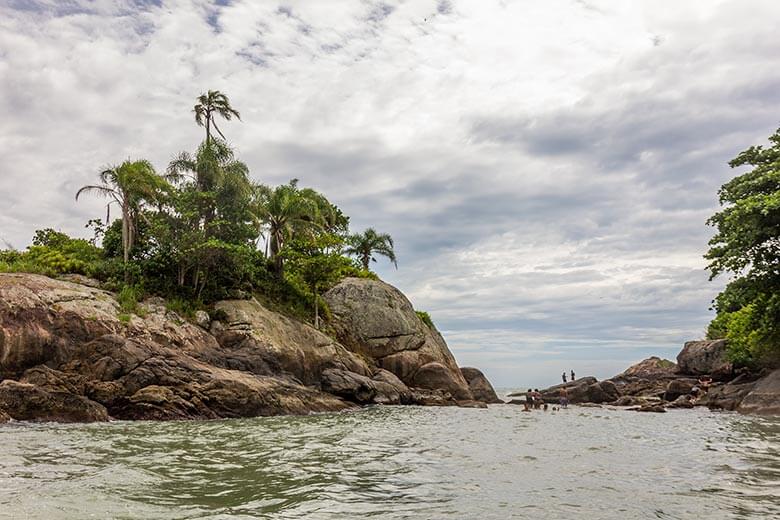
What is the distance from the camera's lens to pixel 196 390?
2267cm

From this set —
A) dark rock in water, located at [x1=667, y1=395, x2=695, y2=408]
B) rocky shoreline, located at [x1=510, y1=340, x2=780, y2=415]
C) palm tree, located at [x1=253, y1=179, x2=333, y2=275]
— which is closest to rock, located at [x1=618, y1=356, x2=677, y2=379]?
rocky shoreline, located at [x1=510, y1=340, x2=780, y2=415]

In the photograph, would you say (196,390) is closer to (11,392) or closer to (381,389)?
(11,392)

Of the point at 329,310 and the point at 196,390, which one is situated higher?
the point at 329,310

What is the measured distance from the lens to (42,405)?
19.2 meters

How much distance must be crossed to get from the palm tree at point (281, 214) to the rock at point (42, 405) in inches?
804

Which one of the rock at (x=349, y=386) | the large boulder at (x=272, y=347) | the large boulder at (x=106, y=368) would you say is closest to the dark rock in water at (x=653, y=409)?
the rock at (x=349, y=386)

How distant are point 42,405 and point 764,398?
31261mm

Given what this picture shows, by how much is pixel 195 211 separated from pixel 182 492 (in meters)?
26.2

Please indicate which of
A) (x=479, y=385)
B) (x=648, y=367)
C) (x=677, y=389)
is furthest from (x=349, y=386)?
(x=648, y=367)

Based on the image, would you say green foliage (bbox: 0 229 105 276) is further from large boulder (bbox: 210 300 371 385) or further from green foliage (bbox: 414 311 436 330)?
green foliage (bbox: 414 311 436 330)

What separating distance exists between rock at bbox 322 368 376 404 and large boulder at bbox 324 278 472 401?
320 inches

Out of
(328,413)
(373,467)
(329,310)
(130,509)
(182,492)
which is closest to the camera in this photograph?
(130,509)

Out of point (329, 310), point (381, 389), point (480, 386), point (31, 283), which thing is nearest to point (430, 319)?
point (480, 386)

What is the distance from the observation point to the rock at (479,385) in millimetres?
45406
